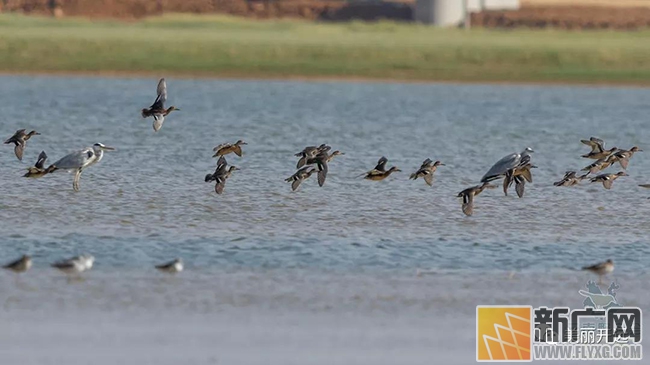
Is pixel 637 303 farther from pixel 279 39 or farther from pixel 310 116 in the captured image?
pixel 279 39

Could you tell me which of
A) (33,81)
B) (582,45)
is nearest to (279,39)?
(582,45)

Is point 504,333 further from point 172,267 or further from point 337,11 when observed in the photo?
point 337,11

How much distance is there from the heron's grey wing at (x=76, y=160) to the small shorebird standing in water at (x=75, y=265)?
4.45m

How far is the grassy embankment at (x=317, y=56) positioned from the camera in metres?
58.6

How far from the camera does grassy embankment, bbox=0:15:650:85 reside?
58.6 metres

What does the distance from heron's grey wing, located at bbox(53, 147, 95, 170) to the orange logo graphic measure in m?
7.67

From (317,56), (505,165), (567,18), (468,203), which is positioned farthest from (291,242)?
(567,18)

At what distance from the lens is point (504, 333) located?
1424 cm

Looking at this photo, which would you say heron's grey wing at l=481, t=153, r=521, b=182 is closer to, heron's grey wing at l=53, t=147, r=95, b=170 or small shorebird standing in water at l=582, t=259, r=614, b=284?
small shorebird standing in water at l=582, t=259, r=614, b=284

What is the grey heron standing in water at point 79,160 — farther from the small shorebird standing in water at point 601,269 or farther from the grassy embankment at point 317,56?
the grassy embankment at point 317,56

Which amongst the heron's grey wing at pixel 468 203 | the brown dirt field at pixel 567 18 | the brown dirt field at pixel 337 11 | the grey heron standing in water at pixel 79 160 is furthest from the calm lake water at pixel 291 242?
the brown dirt field at pixel 567 18

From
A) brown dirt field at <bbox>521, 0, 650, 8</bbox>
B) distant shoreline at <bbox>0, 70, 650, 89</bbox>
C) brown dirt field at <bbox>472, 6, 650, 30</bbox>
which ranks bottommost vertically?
distant shoreline at <bbox>0, 70, 650, 89</bbox>

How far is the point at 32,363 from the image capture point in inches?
485

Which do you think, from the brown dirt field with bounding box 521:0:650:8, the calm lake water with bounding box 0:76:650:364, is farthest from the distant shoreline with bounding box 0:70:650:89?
the brown dirt field with bounding box 521:0:650:8
